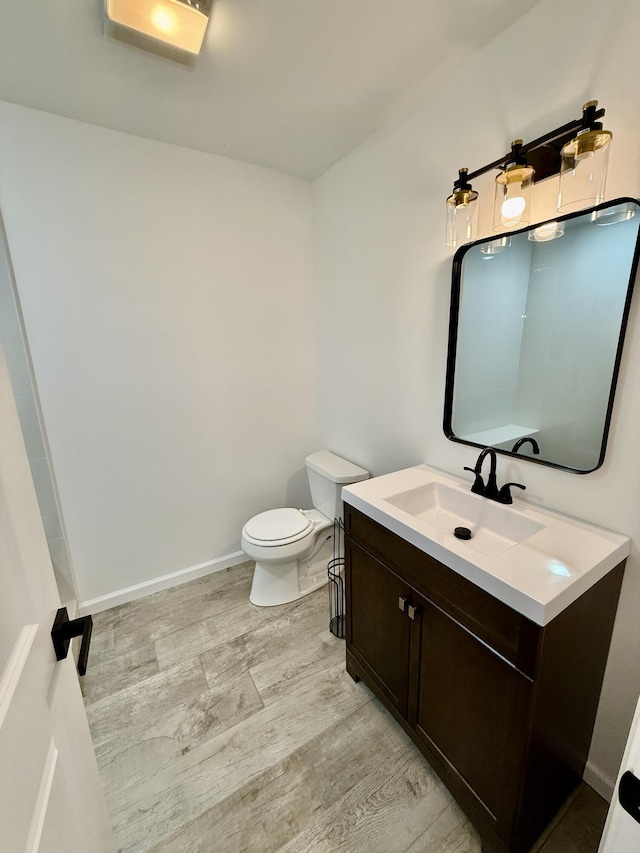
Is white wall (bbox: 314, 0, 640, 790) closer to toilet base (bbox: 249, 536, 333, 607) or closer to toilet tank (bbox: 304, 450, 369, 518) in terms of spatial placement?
toilet tank (bbox: 304, 450, 369, 518)

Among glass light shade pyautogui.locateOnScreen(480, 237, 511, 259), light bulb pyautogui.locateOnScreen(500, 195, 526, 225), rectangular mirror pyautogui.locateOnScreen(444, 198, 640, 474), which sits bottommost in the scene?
rectangular mirror pyautogui.locateOnScreen(444, 198, 640, 474)

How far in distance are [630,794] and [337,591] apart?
1584 millimetres

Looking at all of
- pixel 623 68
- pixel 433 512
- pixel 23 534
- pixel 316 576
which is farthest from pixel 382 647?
pixel 623 68

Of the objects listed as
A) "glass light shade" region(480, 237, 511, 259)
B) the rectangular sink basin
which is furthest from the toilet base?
"glass light shade" region(480, 237, 511, 259)

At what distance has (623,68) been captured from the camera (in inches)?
38.1

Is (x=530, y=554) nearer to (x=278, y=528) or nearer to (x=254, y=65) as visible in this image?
(x=278, y=528)

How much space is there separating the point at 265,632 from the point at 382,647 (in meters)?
0.77

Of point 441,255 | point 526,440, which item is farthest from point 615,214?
point 526,440

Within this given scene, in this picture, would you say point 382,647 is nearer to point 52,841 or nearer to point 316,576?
point 316,576

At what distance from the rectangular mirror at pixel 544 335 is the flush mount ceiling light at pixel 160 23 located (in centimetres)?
116

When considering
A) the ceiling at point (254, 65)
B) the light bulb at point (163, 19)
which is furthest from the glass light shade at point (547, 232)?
the light bulb at point (163, 19)

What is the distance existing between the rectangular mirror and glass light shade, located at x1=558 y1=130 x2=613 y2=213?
5cm

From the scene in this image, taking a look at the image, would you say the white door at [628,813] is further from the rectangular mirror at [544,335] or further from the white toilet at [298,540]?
the white toilet at [298,540]

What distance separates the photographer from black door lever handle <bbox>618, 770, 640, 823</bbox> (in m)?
0.46
